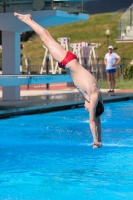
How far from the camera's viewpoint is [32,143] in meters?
11.0

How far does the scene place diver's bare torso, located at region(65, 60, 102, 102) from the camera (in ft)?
24.8

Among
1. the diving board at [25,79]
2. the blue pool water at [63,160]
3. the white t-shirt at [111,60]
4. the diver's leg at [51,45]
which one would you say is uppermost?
the diver's leg at [51,45]

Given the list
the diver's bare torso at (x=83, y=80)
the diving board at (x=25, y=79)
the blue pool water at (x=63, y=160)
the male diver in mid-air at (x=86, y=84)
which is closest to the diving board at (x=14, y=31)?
the diving board at (x=25, y=79)

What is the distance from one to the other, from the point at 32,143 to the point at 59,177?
3.20 m

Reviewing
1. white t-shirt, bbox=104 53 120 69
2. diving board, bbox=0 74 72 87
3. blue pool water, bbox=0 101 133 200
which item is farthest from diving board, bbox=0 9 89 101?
blue pool water, bbox=0 101 133 200

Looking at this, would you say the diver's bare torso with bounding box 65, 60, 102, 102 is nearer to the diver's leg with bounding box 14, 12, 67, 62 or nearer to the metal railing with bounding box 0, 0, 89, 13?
the diver's leg with bounding box 14, 12, 67, 62

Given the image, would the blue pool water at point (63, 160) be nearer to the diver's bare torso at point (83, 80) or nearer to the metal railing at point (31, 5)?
the diver's bare torso at point (83, 80)

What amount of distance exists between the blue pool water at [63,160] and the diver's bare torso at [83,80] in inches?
46.6

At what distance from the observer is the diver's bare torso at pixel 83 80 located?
24.8 feet

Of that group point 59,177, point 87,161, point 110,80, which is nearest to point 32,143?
point 87,161

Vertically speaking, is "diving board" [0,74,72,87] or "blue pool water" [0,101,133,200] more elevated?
"diving board" [0,74,72,87]

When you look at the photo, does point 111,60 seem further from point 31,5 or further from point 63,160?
point 63,160

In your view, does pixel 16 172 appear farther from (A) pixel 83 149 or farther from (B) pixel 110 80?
(B) pixel 110 80

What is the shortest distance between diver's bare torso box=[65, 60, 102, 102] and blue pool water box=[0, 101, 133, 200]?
1.18 m
